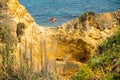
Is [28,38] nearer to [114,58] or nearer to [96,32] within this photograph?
[96,32]

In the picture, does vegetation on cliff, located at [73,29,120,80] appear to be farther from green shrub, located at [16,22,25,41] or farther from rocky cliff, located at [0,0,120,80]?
green shrub, located at [16,22,25,41]

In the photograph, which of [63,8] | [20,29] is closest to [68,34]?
[20,29]

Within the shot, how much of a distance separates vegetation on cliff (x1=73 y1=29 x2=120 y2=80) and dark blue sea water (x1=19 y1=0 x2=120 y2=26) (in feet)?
77.5

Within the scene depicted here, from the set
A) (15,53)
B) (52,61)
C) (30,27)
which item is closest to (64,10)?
(30,27)

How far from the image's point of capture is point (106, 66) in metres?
7.54

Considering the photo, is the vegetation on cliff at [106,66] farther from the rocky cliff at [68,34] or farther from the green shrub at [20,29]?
the green shrub at [20,29]

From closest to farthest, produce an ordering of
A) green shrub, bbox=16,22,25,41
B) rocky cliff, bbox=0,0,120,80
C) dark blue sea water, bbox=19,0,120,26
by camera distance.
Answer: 1. rocky cliff, bbox=0,0,120,80
2. green shrub, bbox=16,22,25,41
3. dark blue sea water, bbox=19,0,120,26

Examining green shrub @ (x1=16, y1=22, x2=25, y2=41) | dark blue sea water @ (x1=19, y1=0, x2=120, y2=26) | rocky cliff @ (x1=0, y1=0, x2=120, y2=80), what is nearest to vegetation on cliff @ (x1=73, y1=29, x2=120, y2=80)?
rocky cliff @ (x1=0, y1=0, x2=120, y2=80)

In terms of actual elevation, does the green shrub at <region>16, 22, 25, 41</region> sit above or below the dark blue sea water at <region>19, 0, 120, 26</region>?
above

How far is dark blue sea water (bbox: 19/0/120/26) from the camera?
34469 mm

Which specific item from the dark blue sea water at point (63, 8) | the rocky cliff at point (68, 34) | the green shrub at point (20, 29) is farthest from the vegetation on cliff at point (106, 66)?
the dark blue sea water at point (63, 8)

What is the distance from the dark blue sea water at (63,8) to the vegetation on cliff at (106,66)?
23.6 meters

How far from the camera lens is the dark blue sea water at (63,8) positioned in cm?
3447

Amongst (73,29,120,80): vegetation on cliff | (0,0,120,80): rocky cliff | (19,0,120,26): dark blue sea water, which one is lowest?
(19,0,120,26): dark blue sea water
